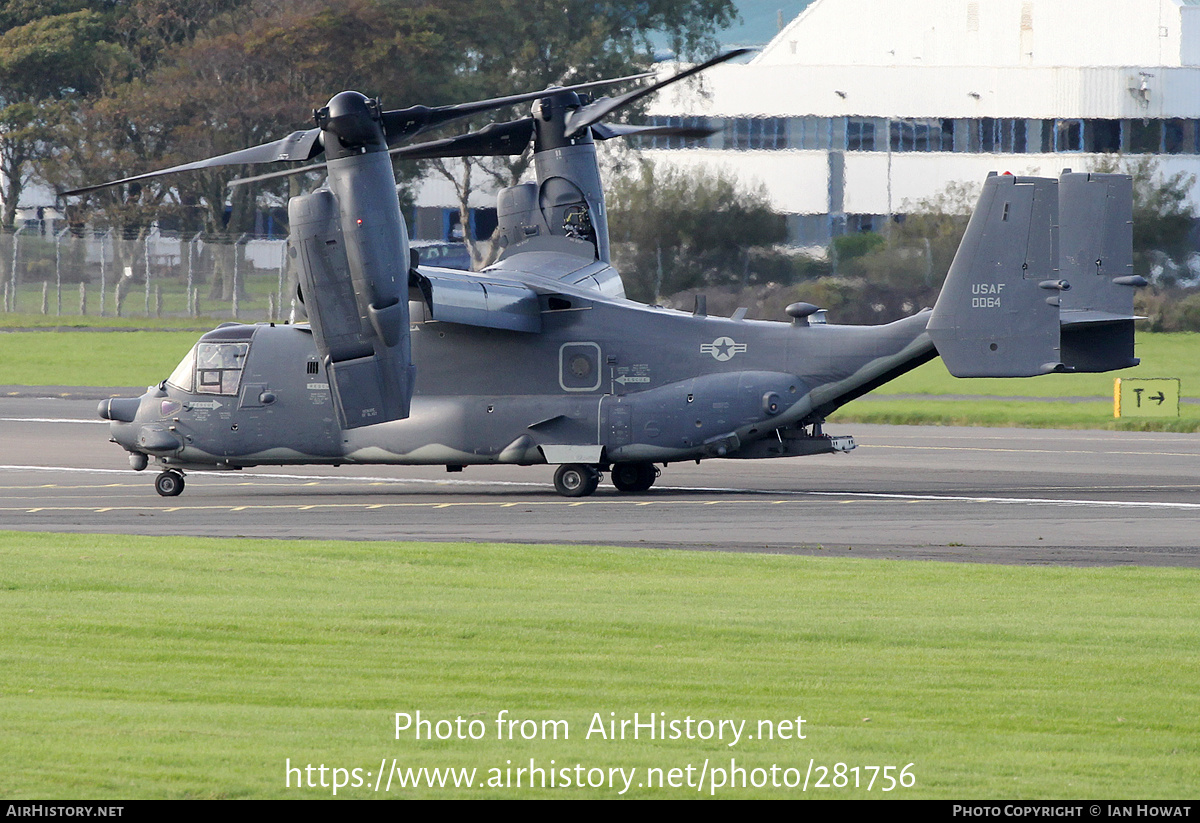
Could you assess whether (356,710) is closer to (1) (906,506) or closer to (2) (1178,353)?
(1) (906,506)

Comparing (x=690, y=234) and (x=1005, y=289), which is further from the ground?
(x=690, y=234)

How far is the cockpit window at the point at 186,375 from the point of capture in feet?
87.4

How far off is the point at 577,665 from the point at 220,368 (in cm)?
1654

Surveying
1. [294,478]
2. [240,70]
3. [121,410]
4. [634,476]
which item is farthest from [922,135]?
[121,410]

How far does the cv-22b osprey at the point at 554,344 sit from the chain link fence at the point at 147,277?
3517cm

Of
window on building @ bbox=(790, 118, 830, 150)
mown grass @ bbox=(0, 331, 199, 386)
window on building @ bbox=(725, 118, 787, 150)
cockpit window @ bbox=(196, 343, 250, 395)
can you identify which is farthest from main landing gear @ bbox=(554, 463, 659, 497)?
window on building @ bbox=(790, 118, 830, 150)

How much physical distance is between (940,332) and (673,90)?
56.0 m

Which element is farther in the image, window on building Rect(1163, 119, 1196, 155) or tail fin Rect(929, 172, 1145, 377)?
window on building Rect(1163, 119, 1196, 155)

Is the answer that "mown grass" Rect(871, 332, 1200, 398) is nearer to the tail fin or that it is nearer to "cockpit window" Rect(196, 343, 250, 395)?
the tail fin

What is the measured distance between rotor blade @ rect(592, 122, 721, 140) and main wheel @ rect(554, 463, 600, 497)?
17.9 ft

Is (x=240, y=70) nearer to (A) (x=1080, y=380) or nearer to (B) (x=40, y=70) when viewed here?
(B) (x=40, y=70)

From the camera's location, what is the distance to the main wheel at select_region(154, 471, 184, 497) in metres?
26.5

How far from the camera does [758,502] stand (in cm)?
2417
